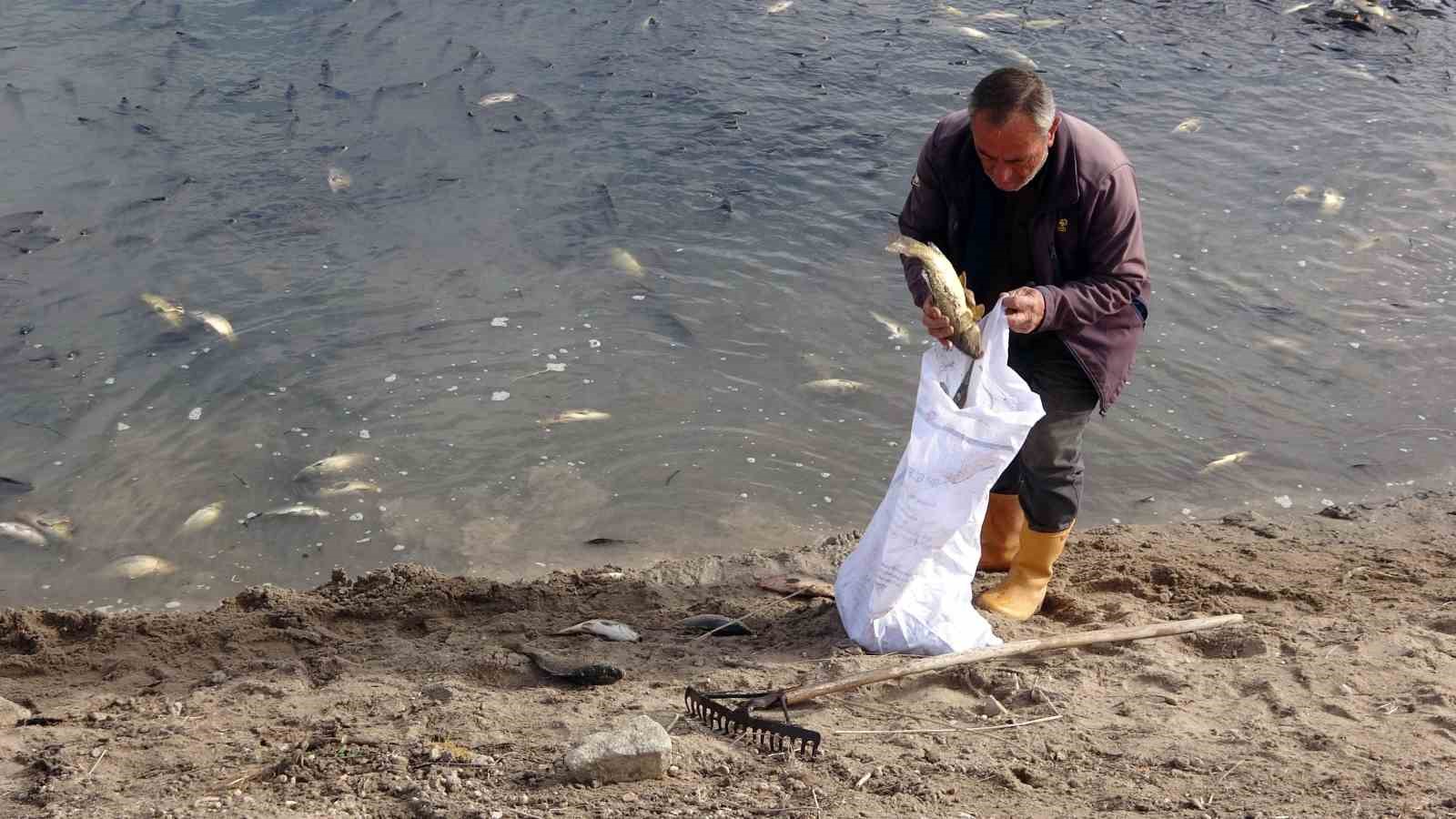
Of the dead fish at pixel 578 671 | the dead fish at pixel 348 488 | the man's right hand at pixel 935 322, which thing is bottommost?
the dead fish at pixel 348 488

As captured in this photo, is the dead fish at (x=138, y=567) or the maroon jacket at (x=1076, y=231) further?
the dead fish at (x=138, y=567)

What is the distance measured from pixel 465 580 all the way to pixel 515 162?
5.36 metres

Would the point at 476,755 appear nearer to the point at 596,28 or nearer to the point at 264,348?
the point at 264,348

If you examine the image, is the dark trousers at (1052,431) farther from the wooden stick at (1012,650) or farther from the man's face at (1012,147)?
the man's face at (1012,147)

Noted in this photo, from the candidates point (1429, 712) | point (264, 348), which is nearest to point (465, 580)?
point (264, 348)

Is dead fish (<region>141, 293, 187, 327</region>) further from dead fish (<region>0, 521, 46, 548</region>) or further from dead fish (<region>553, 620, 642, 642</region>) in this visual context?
dead fish (<region>553, 620, 642, 642</region>)

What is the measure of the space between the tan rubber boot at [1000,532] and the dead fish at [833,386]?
232cm

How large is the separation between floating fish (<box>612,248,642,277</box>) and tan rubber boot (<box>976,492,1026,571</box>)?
4.04 meters

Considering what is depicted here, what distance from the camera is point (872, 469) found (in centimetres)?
664

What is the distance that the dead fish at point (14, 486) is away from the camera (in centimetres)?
610

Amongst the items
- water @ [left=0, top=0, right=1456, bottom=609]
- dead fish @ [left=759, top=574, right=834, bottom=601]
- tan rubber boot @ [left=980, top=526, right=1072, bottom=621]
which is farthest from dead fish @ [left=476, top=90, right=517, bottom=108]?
tan rubber boot @ [left=980, top=526, right=1072, bottom=621]

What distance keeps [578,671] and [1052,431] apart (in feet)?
6.22

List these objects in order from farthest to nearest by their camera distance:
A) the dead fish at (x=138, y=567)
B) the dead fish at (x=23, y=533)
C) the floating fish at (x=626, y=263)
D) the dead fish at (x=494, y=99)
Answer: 1. the dead fish at (x=494, y=99)
2. the floating fish at (x=626, y=263)
3. the dead fish at (x=23, y=533)
4. the dead fish at (x=138, y=567)

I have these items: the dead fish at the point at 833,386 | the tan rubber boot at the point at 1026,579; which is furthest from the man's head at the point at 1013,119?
the dead fish at the point at 833,386
